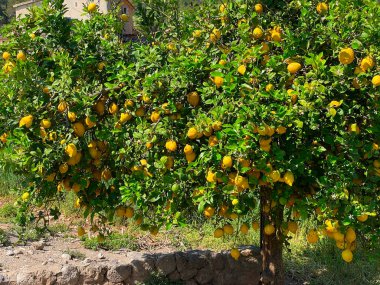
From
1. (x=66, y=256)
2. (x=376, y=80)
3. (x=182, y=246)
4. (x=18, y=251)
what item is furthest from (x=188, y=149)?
(x=182, y=246)

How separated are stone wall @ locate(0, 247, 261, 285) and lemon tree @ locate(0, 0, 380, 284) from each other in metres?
1.31

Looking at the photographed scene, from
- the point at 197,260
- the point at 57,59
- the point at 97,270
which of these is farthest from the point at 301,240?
the point at 57,59

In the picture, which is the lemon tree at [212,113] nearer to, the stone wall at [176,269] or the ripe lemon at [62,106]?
the ripe lemon at [62,106]

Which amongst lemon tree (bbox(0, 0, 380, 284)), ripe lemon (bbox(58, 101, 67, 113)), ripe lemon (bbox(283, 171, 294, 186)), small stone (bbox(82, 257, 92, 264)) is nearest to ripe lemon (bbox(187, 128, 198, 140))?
lemon tree (bbox(0, 0, 380, 284))

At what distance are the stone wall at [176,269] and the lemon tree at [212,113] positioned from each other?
1.31 metres

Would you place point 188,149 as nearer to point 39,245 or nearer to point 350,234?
point 350,234

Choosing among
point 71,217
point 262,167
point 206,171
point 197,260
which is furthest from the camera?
point 71,217

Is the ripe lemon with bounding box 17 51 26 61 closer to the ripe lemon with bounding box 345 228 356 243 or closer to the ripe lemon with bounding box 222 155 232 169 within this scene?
the ripe lemon with bounding box 222 155 232 169

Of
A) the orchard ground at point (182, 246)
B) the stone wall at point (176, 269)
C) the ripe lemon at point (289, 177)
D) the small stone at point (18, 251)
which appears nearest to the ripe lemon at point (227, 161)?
the ripe lemon at point (289, 177)

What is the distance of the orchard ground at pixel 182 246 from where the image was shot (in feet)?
16.4

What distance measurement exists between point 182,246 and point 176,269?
92cm

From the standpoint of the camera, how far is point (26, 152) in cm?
280

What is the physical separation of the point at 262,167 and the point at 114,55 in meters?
1.38

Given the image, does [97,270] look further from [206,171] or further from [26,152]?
[206,171]
